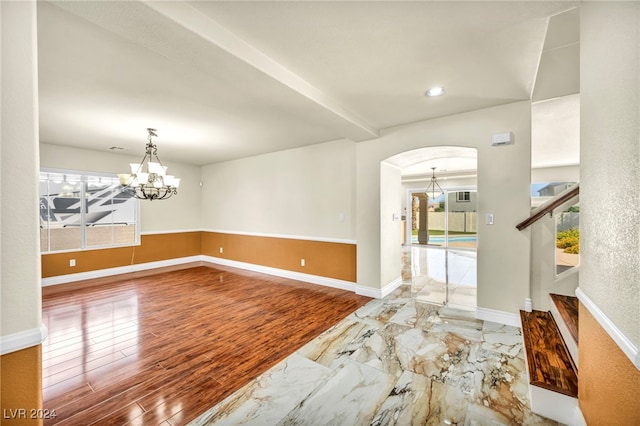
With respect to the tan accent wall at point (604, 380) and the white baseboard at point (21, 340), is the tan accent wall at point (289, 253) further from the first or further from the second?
the white baseboard at point (21, 340)

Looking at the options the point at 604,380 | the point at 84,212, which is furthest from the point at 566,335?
the point at 84,212

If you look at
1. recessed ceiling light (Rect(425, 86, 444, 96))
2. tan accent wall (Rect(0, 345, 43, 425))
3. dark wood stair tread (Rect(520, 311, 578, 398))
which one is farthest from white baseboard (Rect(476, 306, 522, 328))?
tan accent wall (Rect(0, 345, 43, 425))

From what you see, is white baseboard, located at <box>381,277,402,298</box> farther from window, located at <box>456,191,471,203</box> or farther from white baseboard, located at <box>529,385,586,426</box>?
window, located at <box>456,191,471,203</box>

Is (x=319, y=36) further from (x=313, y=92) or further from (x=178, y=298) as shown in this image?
(x=178, y=298)

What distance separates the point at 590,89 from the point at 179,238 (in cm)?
731

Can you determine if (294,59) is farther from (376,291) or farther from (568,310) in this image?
(376,291)

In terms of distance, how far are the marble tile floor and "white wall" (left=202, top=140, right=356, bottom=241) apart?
1.98 meters

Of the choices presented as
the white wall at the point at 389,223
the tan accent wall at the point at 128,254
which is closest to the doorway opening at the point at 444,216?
the white wall at the point at 389,223

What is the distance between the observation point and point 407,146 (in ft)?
12.2

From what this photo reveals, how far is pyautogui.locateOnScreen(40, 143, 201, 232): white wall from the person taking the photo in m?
4.91

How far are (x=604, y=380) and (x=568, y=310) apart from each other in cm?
136

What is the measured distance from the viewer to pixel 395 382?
2.07 metres

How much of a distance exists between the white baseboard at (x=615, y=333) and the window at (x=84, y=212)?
7.09 m

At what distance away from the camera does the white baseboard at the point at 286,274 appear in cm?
456
